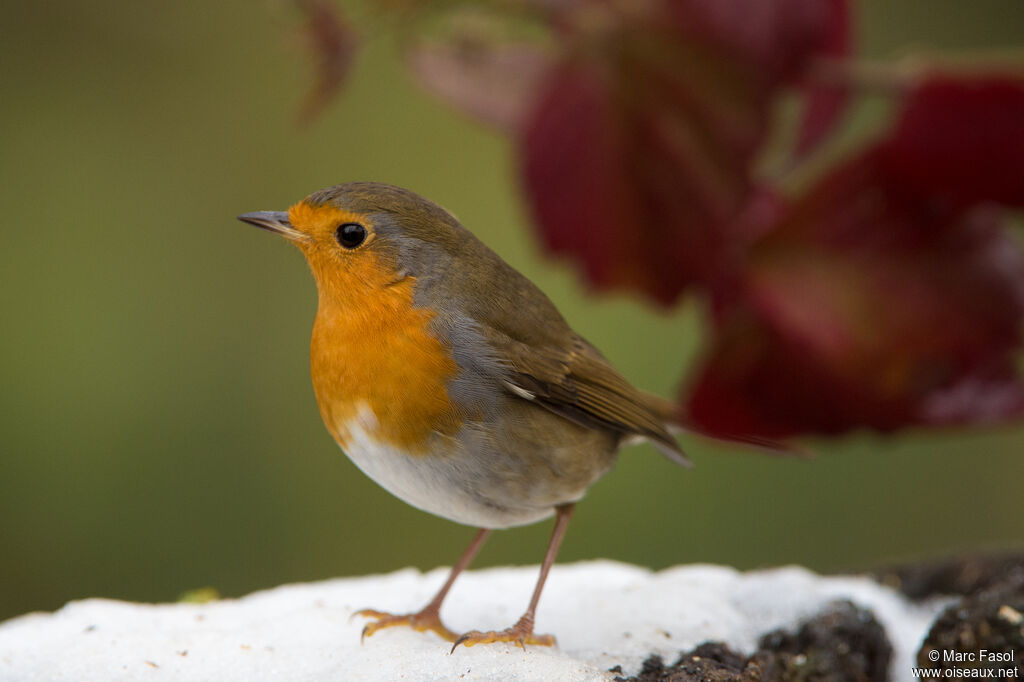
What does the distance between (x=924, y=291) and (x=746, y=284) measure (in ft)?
1.06

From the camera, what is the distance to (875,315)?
6.36 feet

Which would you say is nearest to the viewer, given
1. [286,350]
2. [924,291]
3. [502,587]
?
[924,291]

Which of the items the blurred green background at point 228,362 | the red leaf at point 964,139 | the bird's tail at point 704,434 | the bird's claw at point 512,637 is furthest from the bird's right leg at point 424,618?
the blurred green background at point 228,362

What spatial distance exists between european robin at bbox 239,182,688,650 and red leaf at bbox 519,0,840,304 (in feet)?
0.55

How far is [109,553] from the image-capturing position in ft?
10.8

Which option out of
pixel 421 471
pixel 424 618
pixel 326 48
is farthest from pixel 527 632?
pixel 326 48

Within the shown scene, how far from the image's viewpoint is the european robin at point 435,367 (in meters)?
1.76

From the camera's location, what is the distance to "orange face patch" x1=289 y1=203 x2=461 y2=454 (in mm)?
1749

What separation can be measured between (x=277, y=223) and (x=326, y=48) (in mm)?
275

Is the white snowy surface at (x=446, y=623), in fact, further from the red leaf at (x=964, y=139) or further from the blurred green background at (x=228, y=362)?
the blurred green background at (x=228, y=362)

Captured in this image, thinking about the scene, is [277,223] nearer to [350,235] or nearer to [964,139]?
[350,235]

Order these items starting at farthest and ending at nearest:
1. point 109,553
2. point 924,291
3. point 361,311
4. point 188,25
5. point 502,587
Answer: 1. point 188,25
2. point 109,553
3. point 502,587
4. point 924,291
5. point 361,311

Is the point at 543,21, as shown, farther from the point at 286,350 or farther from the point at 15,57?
the point at 15,57

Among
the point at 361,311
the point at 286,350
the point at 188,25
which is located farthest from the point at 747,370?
the point at 188,25
